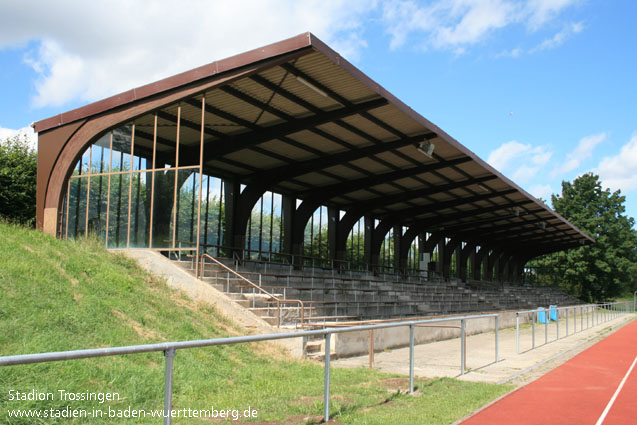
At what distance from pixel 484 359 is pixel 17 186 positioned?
975 inches

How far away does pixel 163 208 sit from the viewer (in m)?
18.3

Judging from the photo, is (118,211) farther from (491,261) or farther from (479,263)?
(491,261)

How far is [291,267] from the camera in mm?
28016

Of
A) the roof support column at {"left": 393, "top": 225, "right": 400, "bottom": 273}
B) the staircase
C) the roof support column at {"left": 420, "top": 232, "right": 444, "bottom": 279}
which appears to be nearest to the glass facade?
the staircase

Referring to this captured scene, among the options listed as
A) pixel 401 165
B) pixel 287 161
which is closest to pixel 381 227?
pixel 401 165

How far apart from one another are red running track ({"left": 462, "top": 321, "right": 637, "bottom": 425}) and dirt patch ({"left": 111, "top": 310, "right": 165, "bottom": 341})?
20.1 feet

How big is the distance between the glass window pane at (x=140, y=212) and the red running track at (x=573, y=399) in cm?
1267

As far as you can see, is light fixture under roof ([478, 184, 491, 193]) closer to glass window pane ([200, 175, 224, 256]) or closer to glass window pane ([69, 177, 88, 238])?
glass window pane ([200, 175, 224, 256])

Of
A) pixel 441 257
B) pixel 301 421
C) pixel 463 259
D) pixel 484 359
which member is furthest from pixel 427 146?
pixel 463 259

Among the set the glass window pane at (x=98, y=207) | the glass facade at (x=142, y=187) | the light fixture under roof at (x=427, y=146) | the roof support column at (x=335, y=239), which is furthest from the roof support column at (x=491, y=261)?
the glass window pane at (x=98, y=207)

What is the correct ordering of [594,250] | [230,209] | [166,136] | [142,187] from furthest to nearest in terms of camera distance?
[594,250] < [230,209] < [166,136] < [142,187]

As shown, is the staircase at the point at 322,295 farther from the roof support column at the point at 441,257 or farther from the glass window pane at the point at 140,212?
the roof support column at the point at 441,257

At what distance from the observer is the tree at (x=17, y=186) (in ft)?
92.9

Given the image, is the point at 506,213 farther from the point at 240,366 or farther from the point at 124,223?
the point at 240,366
